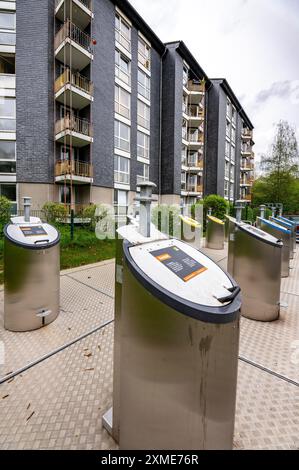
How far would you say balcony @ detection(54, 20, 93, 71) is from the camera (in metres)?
11.8

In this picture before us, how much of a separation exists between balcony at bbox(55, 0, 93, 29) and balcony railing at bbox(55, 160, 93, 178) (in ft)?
24.7

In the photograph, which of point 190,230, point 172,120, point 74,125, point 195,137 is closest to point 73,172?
point 74,125

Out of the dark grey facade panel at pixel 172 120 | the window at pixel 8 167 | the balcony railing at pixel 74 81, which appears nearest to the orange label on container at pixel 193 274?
the balcony railing at pixel 74 81

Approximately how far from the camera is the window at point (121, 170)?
1603cm

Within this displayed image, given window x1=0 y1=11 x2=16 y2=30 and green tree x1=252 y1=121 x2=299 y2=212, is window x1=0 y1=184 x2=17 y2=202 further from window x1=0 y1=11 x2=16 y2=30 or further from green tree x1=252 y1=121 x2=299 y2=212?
green tree x1=252 y1=121 x2=299 y2=212

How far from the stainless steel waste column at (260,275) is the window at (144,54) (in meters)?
19.7

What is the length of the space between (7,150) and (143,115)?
423 inches

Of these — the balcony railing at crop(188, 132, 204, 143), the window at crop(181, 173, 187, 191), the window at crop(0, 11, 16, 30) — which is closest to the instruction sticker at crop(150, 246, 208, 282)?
the window at crop(0, 11, 16, 30)

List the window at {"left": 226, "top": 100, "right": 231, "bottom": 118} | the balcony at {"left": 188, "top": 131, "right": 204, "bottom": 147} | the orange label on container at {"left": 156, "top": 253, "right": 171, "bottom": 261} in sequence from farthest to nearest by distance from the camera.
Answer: the window at {"left": 226, "top": 100, "right": 231, "bottom": 118} < the balcony at {"left": 188, "top": 131, "right": 204, "bottom": 147} < the orange label on container at {"left": 156, "top": 253, "right": 171, "bottom": 261}

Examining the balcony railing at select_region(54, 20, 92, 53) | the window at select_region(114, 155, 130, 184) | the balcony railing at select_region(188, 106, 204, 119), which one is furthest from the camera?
the balcony railing at select_region(188, 106, 204, 119)

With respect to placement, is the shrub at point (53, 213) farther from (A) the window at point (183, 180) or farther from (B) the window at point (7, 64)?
(A) the window at point (183, 180)

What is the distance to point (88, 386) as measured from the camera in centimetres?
211

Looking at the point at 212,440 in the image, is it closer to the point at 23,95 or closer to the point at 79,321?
the point at 79,321

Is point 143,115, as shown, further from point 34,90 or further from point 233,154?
point 233,154
